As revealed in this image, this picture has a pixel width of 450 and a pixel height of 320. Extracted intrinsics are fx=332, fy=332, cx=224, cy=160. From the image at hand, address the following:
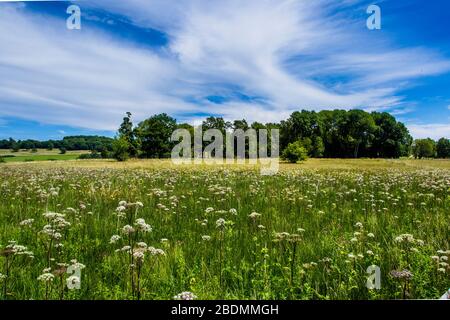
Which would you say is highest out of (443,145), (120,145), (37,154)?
(120,145)

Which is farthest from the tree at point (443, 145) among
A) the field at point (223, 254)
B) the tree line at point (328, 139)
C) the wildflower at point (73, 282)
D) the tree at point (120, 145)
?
the tree at point (120, 145)

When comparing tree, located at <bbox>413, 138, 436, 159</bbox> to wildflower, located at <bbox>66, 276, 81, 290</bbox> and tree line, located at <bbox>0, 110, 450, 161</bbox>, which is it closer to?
tree line, located at <bbox>0, 110, 450, 161</bbox>

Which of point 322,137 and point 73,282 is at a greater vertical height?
point 322,137

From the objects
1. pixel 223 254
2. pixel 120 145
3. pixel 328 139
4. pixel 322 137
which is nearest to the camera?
pixel 223 254

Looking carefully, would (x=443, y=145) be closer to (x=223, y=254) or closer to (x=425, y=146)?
(x=425, y=146)

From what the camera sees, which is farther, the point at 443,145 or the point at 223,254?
the point at 443,145

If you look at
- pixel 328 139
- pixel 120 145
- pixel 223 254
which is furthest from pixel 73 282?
pixel 328 139

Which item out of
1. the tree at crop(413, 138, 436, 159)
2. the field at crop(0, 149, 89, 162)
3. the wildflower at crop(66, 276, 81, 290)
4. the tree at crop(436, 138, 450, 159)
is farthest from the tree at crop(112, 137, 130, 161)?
the tree at crop(413, 138, 436, 159)

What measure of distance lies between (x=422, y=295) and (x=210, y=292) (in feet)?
6.42

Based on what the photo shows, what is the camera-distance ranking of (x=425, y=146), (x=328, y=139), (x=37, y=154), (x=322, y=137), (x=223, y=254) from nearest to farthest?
(x=223, y=254) → (x=37, y=154) → (x=328, y=139) → (x=322, y=137) → (x=425, y=146)

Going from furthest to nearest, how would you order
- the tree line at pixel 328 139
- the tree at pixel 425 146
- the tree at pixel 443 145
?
the tree at pixel 425 146 < the tree line at pixel 328 139 < the tree at pixel 443 145

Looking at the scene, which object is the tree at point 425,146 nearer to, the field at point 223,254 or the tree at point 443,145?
the tree at point 443,145

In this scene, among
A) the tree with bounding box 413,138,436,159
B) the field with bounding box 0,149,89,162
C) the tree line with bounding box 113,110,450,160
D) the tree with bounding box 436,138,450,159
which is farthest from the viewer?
the tree with bounding box 413,138,436,159
